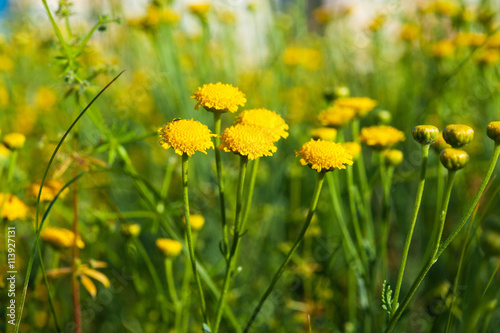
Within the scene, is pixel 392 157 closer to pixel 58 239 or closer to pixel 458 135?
pixel 458 135

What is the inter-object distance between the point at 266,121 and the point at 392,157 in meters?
0.33

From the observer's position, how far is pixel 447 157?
2.10ft

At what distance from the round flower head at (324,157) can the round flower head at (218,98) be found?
0.12m

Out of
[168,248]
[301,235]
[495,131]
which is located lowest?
[168,248]

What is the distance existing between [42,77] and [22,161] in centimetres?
86

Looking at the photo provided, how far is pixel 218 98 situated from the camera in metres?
0.67

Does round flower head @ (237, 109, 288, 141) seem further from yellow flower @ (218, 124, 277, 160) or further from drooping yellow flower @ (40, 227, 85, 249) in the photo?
drooping yellow flower @ (40, 227, 85, 249)

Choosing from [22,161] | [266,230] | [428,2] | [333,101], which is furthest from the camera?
[428,2]

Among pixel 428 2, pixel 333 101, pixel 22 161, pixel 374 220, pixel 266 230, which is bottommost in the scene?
pixel 374 220

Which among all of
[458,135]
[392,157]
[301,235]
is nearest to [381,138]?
[392,157]

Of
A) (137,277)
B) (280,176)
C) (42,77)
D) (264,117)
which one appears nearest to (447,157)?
(264,117)

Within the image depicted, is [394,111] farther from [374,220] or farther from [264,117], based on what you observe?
[264,117]

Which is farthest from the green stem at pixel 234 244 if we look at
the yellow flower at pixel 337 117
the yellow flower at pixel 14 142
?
the yellow flower at pixel 14 142

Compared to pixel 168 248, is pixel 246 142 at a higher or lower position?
higher
